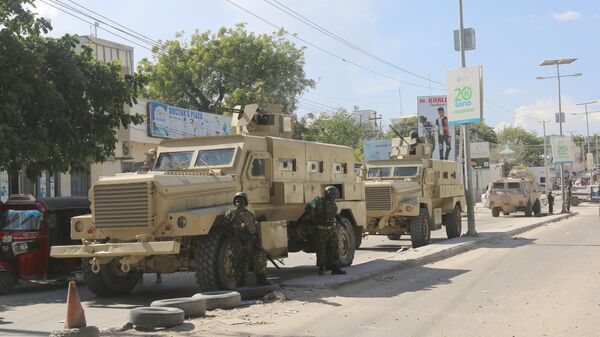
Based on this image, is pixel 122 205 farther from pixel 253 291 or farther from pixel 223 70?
pixel 223 70

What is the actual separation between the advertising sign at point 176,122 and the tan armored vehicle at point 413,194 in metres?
10.4

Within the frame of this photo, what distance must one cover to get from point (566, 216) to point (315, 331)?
93.0ft

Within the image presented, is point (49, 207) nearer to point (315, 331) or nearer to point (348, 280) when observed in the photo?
point (348, 280)

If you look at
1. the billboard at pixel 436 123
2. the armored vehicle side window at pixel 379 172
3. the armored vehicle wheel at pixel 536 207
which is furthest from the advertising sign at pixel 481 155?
the armored vehicle side window at pixel 379 172

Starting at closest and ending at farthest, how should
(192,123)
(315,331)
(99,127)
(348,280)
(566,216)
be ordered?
1. (315,331)
2. (348,280)
3. (99,127)
4. (192,123)
5. (566,216)

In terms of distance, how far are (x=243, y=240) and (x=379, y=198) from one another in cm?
827

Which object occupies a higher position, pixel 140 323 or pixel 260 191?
pixel 260 191

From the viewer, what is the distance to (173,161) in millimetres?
11789

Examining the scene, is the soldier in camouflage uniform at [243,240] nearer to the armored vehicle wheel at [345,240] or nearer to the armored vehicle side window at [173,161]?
the armored vehicle side window at [173,161]

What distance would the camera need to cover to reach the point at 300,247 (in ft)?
44.5

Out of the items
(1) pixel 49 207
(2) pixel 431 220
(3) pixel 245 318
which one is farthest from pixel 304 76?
(3) pixel 245 318

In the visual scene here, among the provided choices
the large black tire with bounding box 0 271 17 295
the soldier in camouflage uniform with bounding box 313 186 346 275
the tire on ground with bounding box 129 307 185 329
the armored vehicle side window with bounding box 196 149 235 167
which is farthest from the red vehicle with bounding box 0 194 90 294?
the tire on ground with bounding box 129 307 185 329

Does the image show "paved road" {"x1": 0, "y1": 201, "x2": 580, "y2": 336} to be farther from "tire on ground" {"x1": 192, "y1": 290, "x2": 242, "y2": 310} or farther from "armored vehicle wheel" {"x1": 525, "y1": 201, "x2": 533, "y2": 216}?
"armored vehicle wheel" {"x1": 525, "y1": 201, "x2": 533, "y2": 216}

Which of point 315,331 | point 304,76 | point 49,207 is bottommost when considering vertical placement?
point 315,331
